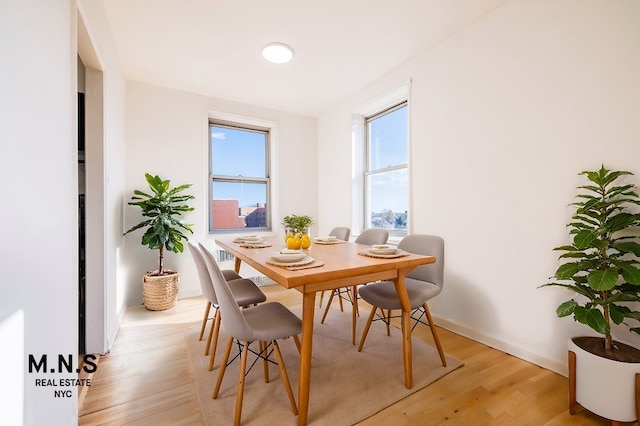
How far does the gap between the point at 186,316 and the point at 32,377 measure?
209cm

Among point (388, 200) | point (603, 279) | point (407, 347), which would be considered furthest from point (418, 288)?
point (388, 200)

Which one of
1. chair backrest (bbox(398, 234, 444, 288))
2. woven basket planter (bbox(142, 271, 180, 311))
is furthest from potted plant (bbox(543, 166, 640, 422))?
woven basket planter (bbox(142, 271, 180, 311))

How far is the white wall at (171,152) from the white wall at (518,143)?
8.39ft

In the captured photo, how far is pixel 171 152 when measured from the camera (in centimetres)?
357

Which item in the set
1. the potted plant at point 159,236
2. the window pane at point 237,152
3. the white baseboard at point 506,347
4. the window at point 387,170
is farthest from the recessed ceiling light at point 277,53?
the white baseboard at point 506,347

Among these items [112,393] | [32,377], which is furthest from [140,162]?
[32,377]

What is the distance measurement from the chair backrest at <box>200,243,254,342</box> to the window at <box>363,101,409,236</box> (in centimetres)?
251

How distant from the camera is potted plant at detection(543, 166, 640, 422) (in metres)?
1.36

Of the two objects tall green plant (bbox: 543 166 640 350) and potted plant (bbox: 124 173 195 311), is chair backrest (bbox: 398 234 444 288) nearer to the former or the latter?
tall green plant (bbox: 543 166 640 350)

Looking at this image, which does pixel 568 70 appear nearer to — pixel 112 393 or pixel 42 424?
pixel 42 424

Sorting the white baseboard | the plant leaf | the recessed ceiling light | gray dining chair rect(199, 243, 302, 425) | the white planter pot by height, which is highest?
the recessed ceiling light

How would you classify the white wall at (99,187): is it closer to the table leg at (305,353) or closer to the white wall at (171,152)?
the white wall at (171,152)

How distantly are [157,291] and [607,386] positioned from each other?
3.66 metres

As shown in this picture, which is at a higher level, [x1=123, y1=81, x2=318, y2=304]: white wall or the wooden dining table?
[x1=123, y1=81, x2=318, y2=304]: white wall
